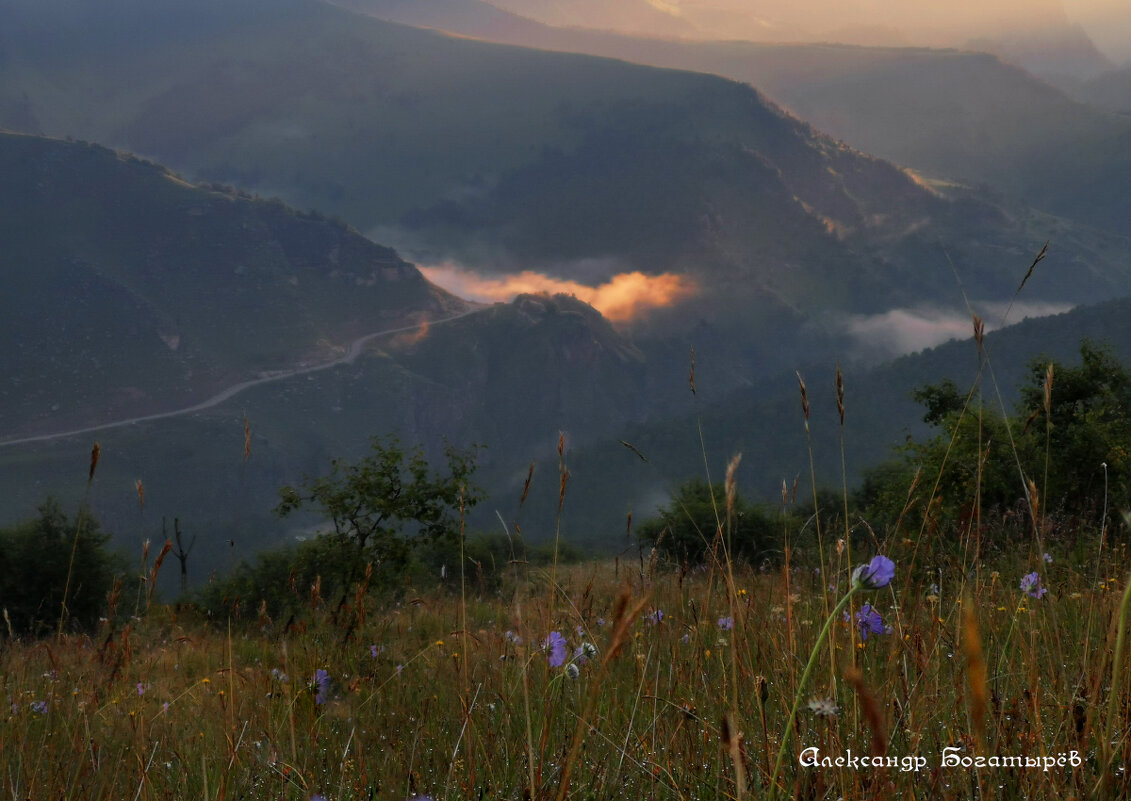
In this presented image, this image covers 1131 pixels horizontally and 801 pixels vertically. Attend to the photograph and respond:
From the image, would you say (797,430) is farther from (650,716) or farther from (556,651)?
(650,716)

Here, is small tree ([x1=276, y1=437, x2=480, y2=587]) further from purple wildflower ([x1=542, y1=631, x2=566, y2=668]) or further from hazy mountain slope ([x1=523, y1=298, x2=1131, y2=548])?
hazy mountain slope ([x1=523, y1=298, x2=1131, y2=548])

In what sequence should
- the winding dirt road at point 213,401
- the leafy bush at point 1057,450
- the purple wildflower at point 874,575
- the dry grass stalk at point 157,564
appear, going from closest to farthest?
1. the purple wildflower at point 874,575
2. the dry grass stalk at point 157,564
3. the leafy bush at point 1057,450
4. the winding dirt road at point 213,401

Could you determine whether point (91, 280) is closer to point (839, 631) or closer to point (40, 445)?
point (40, 445)

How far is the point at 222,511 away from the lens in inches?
5556

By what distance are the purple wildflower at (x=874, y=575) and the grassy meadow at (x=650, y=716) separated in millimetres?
174

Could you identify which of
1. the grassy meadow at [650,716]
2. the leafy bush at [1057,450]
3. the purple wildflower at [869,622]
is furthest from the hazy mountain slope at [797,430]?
the purple wildflower at [869,622]

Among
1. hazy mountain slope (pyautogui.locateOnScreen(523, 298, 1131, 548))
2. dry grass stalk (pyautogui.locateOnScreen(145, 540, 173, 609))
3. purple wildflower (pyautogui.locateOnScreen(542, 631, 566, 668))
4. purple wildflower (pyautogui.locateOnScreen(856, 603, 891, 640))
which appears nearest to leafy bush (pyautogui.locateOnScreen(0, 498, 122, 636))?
dry grass stalk (pyautogui.locateOnScreen(145, 540, 173, 609))

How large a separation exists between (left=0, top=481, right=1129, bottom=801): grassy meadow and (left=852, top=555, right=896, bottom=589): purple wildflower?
17 cm

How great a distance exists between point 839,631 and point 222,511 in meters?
155

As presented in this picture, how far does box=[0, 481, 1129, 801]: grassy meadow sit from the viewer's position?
1.44 m

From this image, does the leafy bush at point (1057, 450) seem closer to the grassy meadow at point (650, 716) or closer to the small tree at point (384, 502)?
the grassy meadow at point (650, 716)

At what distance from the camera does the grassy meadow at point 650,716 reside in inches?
56.7

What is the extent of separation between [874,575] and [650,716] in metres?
1.41

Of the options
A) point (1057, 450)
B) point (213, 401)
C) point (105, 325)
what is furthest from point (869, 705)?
point (105, 325)
